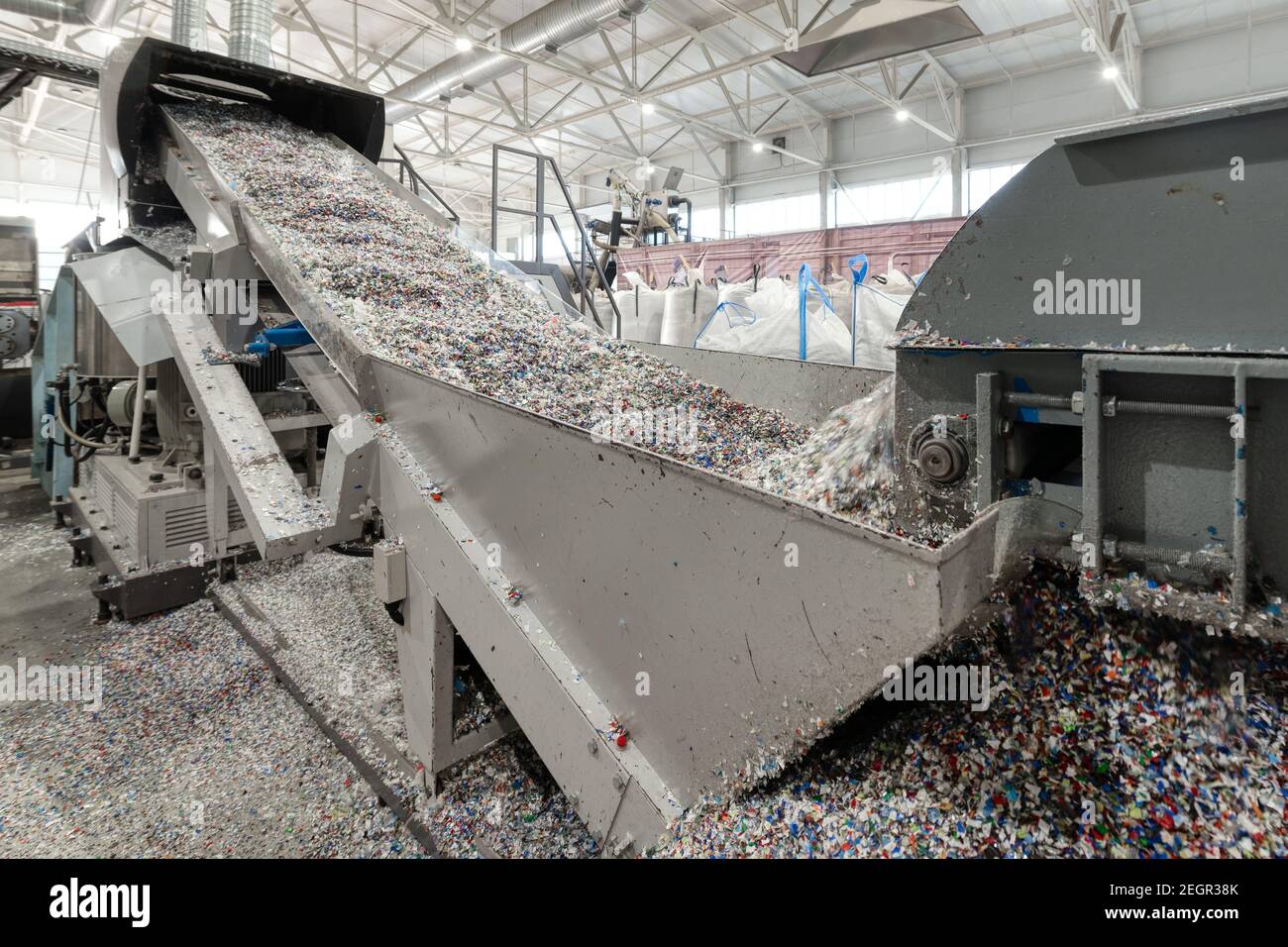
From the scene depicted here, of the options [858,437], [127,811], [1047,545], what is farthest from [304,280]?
[1047,545]

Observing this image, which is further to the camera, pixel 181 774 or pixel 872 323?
pixel 872 323

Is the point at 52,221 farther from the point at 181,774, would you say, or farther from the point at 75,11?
the point at 181,774

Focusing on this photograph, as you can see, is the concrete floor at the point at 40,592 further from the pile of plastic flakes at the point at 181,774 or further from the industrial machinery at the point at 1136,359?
the industrial machinery at the point at 1136,359

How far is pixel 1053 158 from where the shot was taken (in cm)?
97

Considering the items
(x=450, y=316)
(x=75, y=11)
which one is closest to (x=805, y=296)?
(x=450, y=316)

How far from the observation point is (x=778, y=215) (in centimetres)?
1508

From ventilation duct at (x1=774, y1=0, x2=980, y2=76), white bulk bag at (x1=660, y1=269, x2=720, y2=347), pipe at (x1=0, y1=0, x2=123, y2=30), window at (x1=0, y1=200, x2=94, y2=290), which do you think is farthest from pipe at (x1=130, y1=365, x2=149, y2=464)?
window at (x1=0, y1=200, x2=94, y2=290)

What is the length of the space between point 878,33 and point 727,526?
5192 millimetres

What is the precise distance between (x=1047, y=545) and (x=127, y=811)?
7.48ft

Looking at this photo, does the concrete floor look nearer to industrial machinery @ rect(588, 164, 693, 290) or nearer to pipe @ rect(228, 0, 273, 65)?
pipe @ rect(228, 0, 273, 65)

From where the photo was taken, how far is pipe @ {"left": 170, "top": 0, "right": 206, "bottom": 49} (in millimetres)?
4160

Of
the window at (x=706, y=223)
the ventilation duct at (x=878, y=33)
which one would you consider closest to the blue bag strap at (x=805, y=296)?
the ventilation duct at (x=878, y=33)

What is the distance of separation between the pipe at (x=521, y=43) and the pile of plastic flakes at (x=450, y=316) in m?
5.43

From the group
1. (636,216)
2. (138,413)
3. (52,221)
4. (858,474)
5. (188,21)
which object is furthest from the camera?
(52,221)
